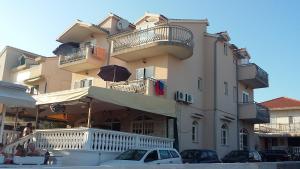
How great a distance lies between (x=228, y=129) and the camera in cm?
2917

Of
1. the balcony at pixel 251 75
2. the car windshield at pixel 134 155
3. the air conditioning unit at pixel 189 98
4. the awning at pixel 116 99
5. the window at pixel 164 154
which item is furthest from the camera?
the balcony at pixel 251 75

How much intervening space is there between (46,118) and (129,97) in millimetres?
10441

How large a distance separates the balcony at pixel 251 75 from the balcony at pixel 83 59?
1253cm

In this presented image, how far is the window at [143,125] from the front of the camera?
23422 millimetres

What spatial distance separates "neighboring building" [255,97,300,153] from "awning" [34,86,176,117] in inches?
1029

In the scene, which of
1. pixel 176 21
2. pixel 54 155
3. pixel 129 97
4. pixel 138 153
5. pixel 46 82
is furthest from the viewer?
pixel 46 82

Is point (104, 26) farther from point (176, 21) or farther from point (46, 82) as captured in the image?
point (46, 82)

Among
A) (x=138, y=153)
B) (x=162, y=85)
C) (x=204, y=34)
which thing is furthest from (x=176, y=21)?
(x=138, y=153)

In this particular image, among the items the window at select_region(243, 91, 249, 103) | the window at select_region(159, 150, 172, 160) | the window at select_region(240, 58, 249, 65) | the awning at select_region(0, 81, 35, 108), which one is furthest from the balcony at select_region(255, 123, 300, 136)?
the awning at select_region(0, 81, 35, 108)

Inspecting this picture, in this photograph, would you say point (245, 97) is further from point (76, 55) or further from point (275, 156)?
point (76, 55)

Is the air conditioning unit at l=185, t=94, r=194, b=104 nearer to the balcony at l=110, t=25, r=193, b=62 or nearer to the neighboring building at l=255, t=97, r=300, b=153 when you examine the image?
the balcony at l=110, t=25, r=193, b=62

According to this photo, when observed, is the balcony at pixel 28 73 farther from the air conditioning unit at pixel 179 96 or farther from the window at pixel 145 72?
the air conditioning unit at pixel 179 96

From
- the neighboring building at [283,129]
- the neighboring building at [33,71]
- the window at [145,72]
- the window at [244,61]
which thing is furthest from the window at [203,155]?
the neighboring building at [283,129]

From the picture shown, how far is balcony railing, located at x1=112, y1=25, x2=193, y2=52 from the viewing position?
899 inches
